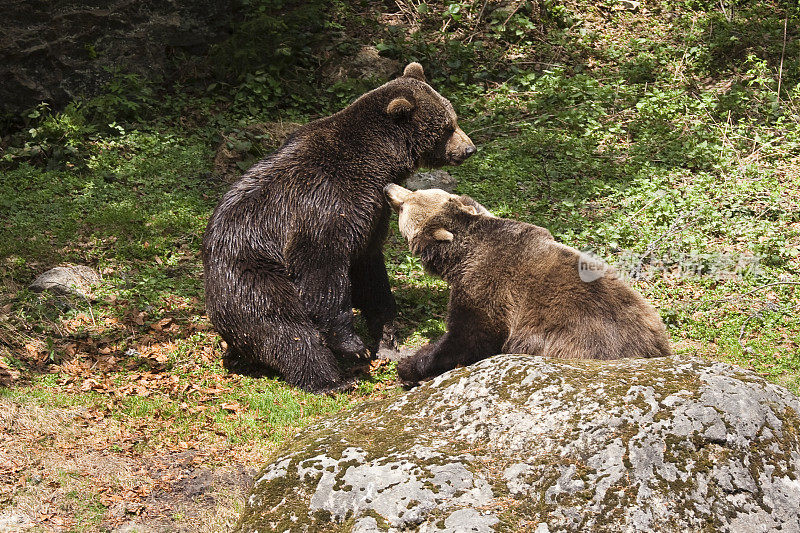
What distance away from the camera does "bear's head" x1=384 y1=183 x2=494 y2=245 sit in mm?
6609

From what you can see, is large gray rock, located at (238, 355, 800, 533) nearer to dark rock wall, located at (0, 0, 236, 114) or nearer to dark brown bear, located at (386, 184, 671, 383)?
dark brown bear, located at (386, 184, 671, 383)

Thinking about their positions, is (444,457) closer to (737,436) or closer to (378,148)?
(737,436)

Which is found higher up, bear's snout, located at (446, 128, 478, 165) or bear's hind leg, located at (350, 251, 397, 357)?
bear's snout, located at (446, 128, 478, 165)

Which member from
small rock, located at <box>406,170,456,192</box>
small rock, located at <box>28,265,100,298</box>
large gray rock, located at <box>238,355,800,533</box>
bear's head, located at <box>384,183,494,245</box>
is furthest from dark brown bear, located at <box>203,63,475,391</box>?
small rock, located at <box>406,170,456,192</box>

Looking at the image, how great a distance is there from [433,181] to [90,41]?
19.2ft

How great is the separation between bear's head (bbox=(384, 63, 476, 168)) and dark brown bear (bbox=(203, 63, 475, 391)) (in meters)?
0.06

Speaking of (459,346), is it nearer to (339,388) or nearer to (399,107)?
(339,388)

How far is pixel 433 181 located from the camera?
1088 centimetres

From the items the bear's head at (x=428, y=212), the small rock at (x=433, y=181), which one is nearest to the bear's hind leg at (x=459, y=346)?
the bear's head at (x=428, y=212)

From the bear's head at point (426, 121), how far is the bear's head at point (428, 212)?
872 mm

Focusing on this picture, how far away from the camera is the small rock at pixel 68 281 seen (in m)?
8.10

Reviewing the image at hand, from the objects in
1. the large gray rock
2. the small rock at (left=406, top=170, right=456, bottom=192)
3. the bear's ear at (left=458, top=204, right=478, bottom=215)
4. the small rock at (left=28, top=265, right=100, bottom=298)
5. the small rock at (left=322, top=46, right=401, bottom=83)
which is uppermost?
the small rock at (left=322, top=46, right=401, bottom=83)

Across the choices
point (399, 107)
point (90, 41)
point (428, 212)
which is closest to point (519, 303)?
point (428, 212)

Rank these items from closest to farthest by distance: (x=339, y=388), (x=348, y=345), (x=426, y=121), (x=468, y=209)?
(x=468, y=209)
(x=339, y=388)
(x=348, y=345)
(x=426, y=121)
